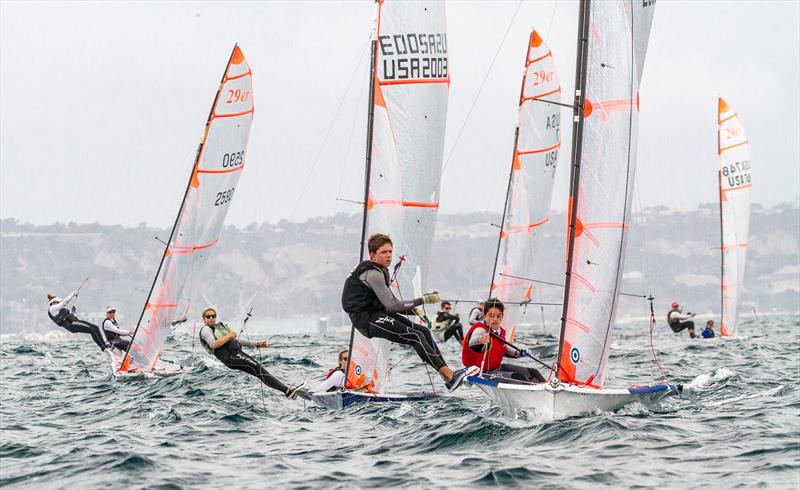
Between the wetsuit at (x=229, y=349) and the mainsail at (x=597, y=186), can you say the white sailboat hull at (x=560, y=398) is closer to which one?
the mainsail at (x=597, y=186)

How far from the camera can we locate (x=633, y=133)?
1144cm

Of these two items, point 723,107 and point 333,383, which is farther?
point 723,107

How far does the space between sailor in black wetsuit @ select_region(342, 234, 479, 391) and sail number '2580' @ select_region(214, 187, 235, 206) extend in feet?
27.3

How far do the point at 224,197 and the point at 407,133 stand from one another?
222 inches

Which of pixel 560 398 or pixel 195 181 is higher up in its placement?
pixel 195 181

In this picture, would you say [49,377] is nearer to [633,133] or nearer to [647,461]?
[633,133]

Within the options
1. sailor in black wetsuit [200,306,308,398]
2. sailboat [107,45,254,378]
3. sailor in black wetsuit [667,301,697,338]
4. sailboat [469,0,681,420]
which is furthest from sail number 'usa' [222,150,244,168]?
sailor in black wetsuit [667,301,697,338]

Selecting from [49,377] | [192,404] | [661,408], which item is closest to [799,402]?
[661,408]

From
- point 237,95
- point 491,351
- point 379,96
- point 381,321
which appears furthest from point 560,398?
point 237,95

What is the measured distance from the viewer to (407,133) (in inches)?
588

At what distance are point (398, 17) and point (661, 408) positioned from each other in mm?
6908

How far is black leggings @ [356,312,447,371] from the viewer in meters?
11.3

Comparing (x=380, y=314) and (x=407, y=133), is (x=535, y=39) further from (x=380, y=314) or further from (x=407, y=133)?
(x=380, y=314)

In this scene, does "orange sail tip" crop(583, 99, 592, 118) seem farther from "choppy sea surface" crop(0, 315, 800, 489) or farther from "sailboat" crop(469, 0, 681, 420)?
"choppy sea surface" crop(0, 315, 800, 489)
